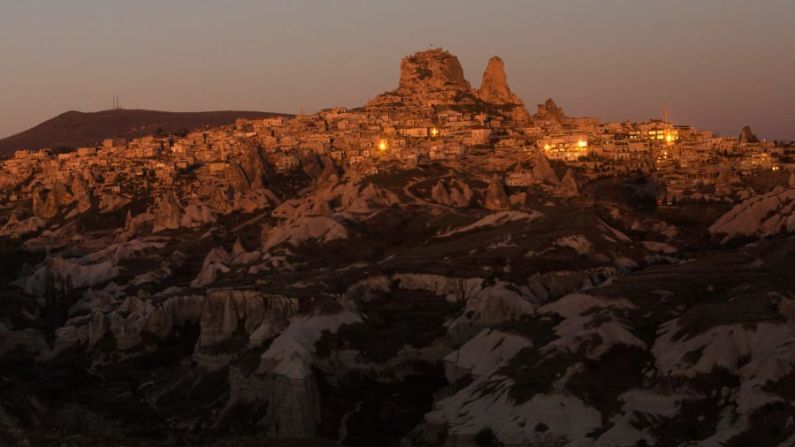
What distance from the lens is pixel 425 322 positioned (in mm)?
88312

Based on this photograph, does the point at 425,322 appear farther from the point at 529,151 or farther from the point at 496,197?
the point at 529,151

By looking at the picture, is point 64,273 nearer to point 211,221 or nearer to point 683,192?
point 211,221

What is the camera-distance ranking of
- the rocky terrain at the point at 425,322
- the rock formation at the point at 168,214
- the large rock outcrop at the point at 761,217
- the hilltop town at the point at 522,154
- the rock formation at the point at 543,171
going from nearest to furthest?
the rocky terrain at the point at 425,322
the large rock outcrop at the point at 761,217
the rock formation at the point at 543,171
the hilltop town at the point at 522,154
the rock formation at the point at 168,214

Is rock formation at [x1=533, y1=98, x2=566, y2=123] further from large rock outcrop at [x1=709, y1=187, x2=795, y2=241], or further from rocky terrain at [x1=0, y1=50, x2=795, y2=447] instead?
large rock outcrop at [x1=709, y1=187, x2=795, y2=241]

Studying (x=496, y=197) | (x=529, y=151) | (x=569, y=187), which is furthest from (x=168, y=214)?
(x=569, y=187)

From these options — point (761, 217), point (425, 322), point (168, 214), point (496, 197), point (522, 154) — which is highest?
point (522, 154)

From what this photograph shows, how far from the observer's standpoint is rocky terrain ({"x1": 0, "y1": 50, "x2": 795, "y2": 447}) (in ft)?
196

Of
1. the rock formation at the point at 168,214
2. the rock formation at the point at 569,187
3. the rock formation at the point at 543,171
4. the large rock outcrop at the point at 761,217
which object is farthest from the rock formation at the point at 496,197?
the rock formation at the point at 168,214

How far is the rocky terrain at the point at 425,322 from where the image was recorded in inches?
2349

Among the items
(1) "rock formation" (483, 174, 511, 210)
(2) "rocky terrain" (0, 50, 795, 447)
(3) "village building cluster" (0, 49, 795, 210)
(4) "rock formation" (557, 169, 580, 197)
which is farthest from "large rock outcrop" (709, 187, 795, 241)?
(1) "rock formation" (483, 174, 511, 210)

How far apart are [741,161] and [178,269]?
6607 centimetres

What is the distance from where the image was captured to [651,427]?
56.4 m

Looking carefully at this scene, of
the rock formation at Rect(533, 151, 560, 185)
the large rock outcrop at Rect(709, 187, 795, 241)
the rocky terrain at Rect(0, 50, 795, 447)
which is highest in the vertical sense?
the rock formation at Rect(533, 151, 560, 185)

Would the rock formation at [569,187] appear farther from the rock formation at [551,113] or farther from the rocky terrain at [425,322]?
the rock formation at [551,113]
